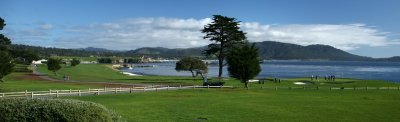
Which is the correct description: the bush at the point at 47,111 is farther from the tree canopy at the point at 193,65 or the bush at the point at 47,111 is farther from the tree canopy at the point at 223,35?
the tree canopy at the point at 193,65

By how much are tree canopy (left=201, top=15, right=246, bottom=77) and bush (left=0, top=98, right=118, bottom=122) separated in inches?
2623

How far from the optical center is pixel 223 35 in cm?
8306

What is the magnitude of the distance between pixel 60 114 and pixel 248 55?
51973mm

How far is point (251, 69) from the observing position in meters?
65.9

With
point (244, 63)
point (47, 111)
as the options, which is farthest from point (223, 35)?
point (47, 111)

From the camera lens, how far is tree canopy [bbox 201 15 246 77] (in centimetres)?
8262

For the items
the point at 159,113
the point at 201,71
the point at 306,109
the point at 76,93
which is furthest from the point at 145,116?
the point at 201,71

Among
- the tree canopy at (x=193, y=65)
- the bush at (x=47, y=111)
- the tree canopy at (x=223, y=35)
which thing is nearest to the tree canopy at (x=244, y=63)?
the tree canopy at (x=223, y=35)

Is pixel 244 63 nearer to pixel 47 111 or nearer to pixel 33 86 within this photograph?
pixel 33 86

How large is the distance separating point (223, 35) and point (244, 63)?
59.5 feet

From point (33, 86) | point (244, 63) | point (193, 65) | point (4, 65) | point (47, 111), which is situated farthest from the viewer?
point (193, 65)

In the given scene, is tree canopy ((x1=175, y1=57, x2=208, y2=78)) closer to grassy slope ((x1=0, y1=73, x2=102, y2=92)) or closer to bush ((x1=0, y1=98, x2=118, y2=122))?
grassy slope ((x1=0, y1=73, x2=102, y2=92))

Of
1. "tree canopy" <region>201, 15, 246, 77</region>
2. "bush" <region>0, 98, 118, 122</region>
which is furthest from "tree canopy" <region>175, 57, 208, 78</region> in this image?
"bush" <region>0, 98, 118, 122</region>

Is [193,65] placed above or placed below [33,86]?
above
